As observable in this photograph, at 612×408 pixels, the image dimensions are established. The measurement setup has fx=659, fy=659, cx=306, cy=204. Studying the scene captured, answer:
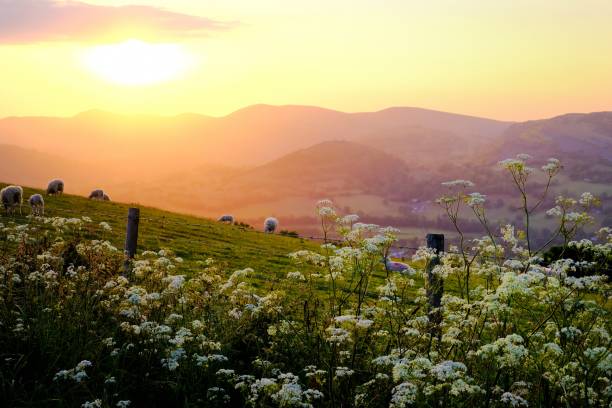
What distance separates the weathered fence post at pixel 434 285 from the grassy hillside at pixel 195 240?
8161 mm

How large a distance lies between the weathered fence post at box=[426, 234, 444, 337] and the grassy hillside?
8.16m

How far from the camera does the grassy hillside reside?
886 inches

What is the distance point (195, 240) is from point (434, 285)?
18.7 meters

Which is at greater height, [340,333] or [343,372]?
[340,333]

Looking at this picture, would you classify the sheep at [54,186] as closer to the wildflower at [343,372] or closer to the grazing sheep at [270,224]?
the grazing sheep at [270,224]

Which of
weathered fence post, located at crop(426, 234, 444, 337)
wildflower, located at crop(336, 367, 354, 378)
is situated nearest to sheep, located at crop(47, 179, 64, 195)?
weathered fence post, located at crop(426, 234, 444, 337)

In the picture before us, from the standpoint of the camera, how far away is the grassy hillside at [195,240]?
73.9 ft

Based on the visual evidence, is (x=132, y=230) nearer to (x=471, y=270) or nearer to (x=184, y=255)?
(x=471, y=270)

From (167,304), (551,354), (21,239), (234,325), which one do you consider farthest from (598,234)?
(21,239)

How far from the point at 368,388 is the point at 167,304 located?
3728mm

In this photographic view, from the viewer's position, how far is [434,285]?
377 inches

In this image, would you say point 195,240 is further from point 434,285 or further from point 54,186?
point 434,285

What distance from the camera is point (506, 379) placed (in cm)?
779

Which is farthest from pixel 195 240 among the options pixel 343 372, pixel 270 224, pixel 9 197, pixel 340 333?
pixel 343 372
